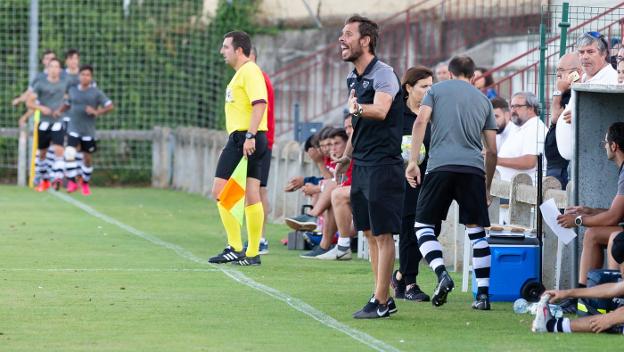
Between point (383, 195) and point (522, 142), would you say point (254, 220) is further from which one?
point (383, 195)

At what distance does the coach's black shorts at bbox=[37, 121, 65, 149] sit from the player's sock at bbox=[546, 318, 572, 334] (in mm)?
16428

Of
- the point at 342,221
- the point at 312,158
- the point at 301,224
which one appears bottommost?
the point at 301,224

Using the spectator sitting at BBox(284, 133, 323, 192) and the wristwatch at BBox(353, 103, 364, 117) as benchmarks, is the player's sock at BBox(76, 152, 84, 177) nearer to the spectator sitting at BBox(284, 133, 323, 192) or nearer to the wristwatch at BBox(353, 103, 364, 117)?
the spectator sitting at BBox(284, 133, 323, 192)

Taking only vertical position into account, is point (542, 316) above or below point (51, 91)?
below

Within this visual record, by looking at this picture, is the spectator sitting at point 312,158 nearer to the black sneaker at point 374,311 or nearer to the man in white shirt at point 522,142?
the man in white shirt at point 522,142

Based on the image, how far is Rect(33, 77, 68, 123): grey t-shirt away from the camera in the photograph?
24609mm

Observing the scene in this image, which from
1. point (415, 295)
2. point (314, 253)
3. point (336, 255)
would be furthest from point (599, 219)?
point (314, 253)

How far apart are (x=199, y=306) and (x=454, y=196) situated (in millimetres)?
2039

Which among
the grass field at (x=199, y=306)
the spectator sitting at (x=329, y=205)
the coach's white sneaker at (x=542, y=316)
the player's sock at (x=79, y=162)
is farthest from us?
the player's sock at (x=79, y=162)

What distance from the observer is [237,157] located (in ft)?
44.6

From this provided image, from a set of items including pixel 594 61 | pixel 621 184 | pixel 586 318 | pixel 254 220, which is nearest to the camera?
pixel 586 318

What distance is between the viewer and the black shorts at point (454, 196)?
10.6 meters

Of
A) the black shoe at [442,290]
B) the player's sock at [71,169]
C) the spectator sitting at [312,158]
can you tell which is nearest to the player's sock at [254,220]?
the spectator sitting at [312,158]

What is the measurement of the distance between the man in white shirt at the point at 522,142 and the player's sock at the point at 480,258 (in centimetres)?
394
